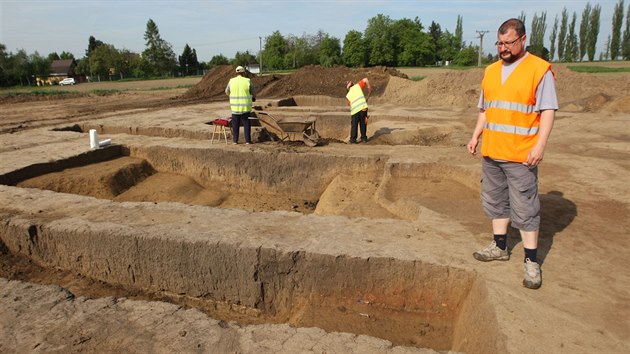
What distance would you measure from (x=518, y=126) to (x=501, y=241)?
0.94m

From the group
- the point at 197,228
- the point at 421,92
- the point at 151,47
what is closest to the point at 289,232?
the point at 197,228

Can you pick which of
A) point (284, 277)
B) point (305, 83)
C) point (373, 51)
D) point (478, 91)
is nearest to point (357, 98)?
point (284, 277)

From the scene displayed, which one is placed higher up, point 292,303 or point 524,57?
point 524,57

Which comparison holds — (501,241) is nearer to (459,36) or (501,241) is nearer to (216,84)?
(216,84)

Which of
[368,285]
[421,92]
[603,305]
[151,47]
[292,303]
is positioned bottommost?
[292,303]

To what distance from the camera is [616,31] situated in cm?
5972

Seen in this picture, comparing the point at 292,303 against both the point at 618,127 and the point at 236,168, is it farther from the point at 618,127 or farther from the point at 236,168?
the point at 618,127

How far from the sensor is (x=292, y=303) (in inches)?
139

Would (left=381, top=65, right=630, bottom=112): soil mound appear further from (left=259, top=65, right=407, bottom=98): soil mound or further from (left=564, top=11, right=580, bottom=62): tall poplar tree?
(left=564, top=11, right=580, bottom=62): tall poplar tree

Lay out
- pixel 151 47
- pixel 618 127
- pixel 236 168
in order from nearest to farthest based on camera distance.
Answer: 1. pixel 236 168
2. pixel 618 127
3. pixel 151 47

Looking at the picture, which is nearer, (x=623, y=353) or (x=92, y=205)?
(x=623, y=353)

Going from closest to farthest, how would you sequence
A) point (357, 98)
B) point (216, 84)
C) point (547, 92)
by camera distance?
point (547, 92)
point (357, 98)
point (216, 84)

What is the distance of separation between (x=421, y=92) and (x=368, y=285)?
49.9 feet

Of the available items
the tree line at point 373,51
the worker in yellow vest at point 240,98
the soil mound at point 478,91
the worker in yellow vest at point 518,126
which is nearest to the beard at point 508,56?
the worker in yellow vest at point 518,126
